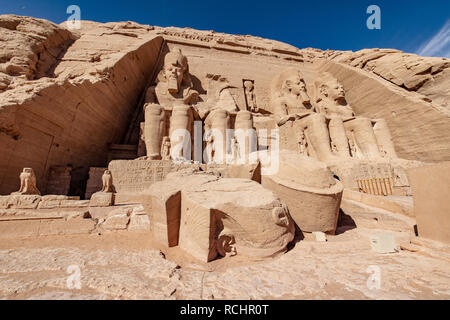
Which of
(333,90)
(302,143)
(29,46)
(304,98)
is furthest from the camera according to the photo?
(333,90)

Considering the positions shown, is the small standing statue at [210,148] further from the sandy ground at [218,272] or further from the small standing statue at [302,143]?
the sandy ground at [218,272]

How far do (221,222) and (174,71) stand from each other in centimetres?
709

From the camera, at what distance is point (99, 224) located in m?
2.90

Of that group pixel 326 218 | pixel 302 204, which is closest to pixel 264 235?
pixel 302 204

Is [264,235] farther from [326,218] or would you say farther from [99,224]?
[99,224]

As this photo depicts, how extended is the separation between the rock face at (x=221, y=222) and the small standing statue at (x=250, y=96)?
24.7ft

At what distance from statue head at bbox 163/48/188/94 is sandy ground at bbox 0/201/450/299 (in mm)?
6317

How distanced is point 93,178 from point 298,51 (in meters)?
13.1

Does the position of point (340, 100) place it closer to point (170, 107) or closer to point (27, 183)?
point (170, 107)

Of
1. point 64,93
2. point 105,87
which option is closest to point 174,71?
point 105,87

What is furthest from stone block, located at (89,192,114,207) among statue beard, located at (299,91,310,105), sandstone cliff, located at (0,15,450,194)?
statue beard, located at (299,91,310,105)

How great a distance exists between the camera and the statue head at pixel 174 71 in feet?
24.7

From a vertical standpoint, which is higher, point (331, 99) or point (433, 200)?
point (331, 99)

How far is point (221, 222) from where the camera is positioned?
2.05 meters
